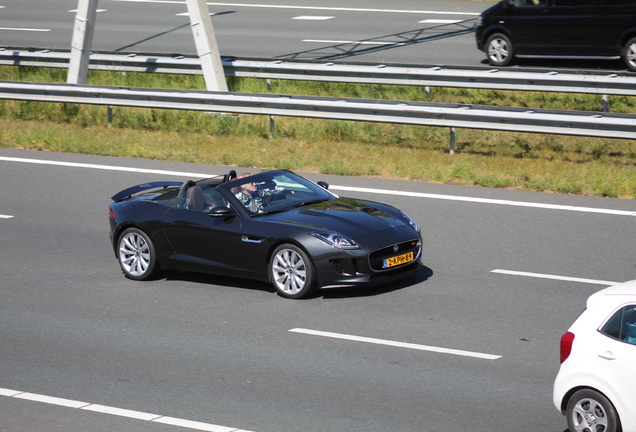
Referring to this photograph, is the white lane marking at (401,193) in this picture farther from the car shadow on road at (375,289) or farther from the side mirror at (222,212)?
the side mirror at (222,212)

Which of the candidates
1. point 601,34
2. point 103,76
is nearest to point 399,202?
point 601,34

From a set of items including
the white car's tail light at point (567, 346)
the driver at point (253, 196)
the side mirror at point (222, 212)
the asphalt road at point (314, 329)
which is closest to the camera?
the white car's tail light at point (567, 346)

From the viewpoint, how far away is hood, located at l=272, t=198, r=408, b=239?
31.9ft

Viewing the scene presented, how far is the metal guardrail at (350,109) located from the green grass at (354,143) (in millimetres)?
619

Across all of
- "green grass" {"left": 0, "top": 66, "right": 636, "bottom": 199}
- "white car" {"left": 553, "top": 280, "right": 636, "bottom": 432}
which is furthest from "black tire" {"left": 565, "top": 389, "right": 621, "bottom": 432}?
"green grass" {"left": 0, "top": 66, "right": 636, "bottom": 199}

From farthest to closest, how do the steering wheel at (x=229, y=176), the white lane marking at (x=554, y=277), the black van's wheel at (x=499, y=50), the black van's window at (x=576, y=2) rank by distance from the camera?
1. the black van's wheel at (x=499, y=50)
2. the black van's window at (x=576, y=2)
3. the steering wheel at (x=229, y=176)
4. the white lane marking at (x=554, y=277)

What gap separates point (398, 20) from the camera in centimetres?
2780

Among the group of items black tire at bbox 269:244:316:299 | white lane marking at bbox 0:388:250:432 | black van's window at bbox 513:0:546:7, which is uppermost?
black van's window at bbox 513:0:546:7

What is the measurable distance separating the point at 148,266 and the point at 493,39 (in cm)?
1298

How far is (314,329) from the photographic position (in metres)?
8.84

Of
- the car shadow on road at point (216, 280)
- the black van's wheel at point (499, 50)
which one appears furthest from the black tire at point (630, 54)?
the car shadow on road at point (216, 280)

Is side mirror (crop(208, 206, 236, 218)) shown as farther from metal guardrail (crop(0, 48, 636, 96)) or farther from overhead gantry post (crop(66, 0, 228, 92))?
metal guardrail (crop(0, 48, 636, 96))

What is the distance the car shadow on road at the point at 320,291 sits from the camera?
9.96 metres

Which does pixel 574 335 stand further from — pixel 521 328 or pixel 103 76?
pixel 103 76
